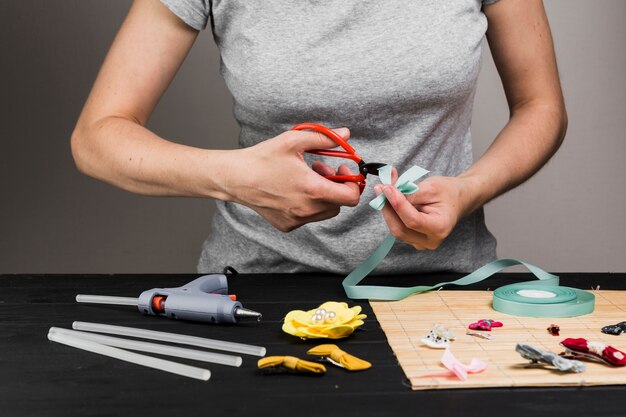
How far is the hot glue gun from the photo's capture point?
103cm

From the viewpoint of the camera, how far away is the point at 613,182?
2.50 meters

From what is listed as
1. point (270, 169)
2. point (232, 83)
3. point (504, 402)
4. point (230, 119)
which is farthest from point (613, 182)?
point (504, 402)

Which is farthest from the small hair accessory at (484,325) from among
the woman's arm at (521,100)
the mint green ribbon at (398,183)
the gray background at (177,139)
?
the gray background at (177,139)

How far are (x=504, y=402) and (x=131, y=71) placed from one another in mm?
897

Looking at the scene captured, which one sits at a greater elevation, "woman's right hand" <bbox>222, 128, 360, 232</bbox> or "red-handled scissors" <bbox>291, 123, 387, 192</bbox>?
"red-handled scissors" <bbox>291, 123, 387, 192</bbox>

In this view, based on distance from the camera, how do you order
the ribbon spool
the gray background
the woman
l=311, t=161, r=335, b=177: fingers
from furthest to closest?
the gray background → the woman → l=311, t=161, r=335, b=177: fingers → the ribbon spool

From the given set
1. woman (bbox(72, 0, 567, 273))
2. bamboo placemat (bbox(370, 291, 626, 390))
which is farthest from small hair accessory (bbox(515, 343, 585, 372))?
woman (bbox(72, 0, 567, 273))

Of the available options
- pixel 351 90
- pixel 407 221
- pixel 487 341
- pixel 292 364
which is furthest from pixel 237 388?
pixel 351 90

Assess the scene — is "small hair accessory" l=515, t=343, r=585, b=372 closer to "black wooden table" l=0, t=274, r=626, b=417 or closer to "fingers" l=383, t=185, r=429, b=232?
"black wooden table" l=0, t=274, r=626, b=417

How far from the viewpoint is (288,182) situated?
1.14m

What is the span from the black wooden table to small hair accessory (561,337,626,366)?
0.05m

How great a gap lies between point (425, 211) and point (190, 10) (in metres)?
0.54

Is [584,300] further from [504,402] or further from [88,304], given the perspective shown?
[88,304]

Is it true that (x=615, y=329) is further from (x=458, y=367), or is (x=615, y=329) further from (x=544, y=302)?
(x=458, y=367)
